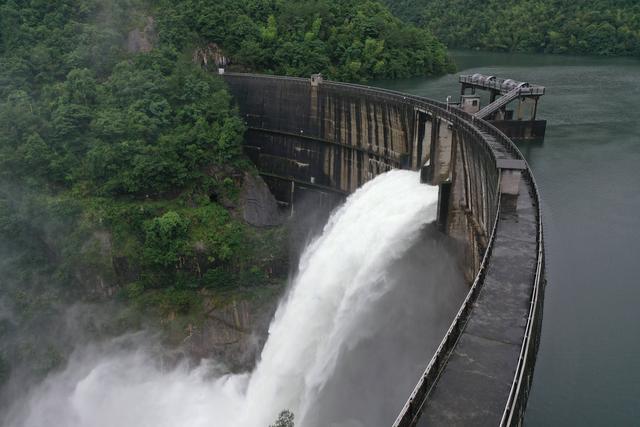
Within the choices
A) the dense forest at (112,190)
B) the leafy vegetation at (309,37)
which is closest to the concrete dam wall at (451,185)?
the dense forest at (112,190)

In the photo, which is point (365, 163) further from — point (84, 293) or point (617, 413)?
point (617, 413)

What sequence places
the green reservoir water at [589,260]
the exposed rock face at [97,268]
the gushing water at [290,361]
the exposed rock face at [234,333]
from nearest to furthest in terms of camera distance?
the green reservoir water at [589,260] → the gushing water at [290,361] → the exposed rock face at [234,333] → the exposed rock face at [97,268]

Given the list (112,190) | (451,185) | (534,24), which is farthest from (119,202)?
(534,24)

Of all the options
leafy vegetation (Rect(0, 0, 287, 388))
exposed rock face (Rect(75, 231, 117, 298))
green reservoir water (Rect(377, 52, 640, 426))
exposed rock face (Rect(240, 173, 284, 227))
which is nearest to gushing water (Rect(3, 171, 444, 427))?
leafy vegetation (Rect(0, 0, 287, 388))

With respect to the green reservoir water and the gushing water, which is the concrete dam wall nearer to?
the gushing water

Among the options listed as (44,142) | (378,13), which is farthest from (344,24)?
(44,142)

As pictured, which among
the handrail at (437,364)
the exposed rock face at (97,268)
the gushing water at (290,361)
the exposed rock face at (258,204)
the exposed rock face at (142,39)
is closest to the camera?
the handrail at (437,364)

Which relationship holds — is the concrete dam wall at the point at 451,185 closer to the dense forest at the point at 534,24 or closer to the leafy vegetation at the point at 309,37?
the leafy vegetation at the point at 309,37
